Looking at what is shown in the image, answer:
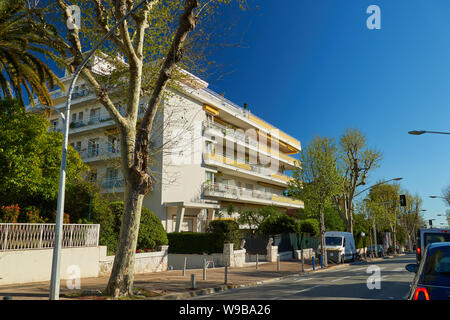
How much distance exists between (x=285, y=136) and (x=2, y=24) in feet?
130

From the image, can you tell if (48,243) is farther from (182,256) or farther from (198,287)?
(182,256)

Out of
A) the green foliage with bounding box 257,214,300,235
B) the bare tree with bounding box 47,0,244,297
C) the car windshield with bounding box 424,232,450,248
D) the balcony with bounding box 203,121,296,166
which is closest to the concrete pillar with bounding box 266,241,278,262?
the green foliage with bounding box 257,214,300,235

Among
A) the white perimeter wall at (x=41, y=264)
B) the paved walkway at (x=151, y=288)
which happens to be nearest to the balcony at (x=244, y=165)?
the paved walkway at (x=151, y=288)

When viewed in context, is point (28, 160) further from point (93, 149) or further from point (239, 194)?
point (239, 194)

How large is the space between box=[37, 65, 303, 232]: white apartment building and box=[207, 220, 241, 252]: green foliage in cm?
506

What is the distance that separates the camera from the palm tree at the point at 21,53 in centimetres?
1336

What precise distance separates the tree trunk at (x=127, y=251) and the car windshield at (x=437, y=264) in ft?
24.4

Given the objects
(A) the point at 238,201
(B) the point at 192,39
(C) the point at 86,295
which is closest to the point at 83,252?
(C) the point at 86,295

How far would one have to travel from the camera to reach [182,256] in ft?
73.7

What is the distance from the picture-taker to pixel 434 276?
14.1 feet

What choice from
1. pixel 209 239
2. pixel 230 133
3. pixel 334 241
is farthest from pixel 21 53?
pixel 334 241

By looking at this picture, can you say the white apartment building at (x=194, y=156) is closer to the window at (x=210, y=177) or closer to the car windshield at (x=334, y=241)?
the window at (x=210, y=177)

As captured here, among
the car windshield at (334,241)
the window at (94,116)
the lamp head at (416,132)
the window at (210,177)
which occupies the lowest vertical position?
the car windshield at (334,241)

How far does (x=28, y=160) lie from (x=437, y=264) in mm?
14059
